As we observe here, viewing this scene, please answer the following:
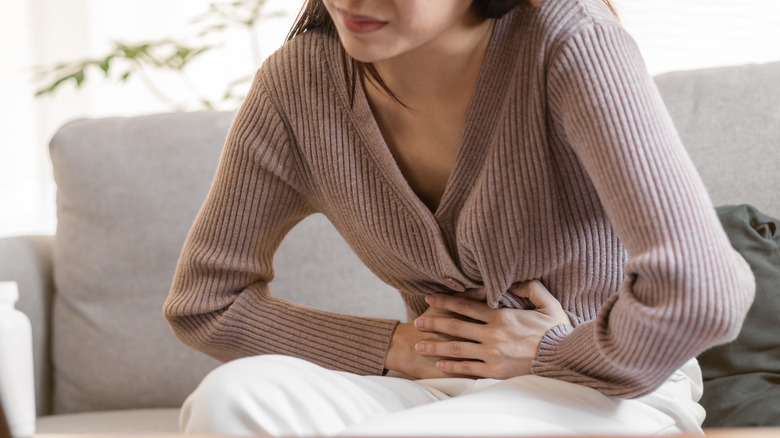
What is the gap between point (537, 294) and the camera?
3.20ft

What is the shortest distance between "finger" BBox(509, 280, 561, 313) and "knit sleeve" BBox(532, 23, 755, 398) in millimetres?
119

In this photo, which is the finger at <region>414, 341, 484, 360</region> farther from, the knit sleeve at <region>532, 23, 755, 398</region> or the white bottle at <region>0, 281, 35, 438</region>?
the white bottle at <region>0, 281, 35, 438</region>

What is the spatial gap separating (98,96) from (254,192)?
185 cm

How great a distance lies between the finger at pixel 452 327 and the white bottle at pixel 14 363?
0.50m

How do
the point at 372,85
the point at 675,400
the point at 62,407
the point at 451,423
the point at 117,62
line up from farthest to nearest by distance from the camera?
the point at 117,62 → the point at 62,407 → the point at 372,85 → the point at 675,400 → the point at 451,423

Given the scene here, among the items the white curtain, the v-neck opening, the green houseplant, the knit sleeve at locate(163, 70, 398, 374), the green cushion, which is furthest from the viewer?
the white curtain

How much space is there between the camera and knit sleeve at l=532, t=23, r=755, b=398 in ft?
2.37

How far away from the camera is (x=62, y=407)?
1.65 m

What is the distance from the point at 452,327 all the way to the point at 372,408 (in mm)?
233

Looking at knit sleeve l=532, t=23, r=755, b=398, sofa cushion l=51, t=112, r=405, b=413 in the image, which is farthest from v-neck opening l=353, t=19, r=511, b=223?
sofa cushion l=51, t=112, r=405, b=413

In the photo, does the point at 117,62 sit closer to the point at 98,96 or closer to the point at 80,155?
the point at 98,96

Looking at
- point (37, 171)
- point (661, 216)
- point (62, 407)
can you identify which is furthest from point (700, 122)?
point (37, 171)

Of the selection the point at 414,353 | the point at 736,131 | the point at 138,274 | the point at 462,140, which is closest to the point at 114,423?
the point at 138,274

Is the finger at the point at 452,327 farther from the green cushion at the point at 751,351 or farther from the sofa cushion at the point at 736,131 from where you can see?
the sofa cushion at the point at 736,131
